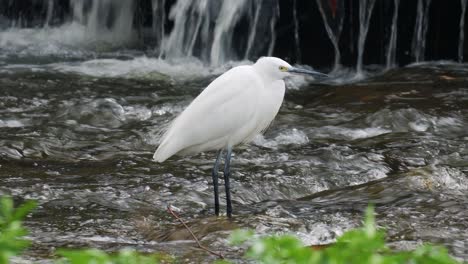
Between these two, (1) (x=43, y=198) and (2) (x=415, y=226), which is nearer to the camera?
(2) (x=415, y=226)

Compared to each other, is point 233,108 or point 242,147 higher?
point 233,108

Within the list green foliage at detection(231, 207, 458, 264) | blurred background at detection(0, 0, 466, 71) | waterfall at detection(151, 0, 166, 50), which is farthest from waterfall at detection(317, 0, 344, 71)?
green foliage at detection(231, 207, 458, 264)

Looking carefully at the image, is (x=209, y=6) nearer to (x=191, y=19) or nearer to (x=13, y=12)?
(x=191, y=19)

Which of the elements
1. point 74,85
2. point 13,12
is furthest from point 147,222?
point 13,12

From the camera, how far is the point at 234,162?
630cm

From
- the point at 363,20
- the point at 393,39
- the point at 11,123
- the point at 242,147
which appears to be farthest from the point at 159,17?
the point at 242,147

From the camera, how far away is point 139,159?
636cm

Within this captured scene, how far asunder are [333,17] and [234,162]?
162 inches

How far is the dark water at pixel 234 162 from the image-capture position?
4.61 metres

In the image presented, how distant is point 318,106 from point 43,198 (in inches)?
128

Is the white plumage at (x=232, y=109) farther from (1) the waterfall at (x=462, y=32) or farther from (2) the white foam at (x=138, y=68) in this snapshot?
(1) the waterfall at (x=462, y=32)

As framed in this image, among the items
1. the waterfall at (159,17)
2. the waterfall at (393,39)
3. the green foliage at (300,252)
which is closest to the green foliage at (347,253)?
the green foliage at (300,252)

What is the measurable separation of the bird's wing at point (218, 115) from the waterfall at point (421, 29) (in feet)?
18.5

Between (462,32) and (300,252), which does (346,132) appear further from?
(300,252)
